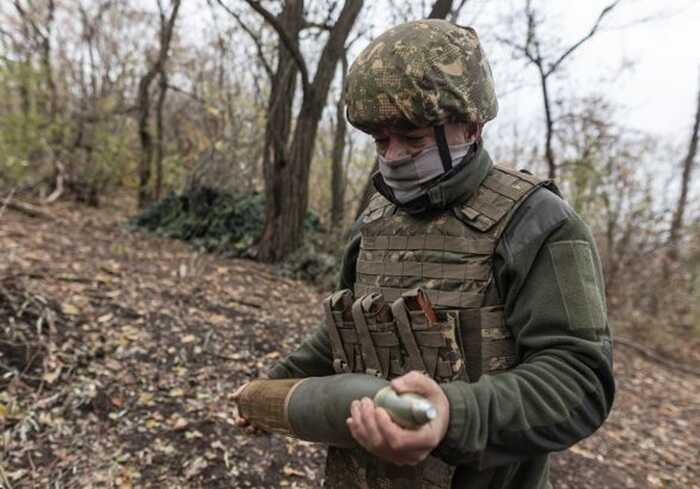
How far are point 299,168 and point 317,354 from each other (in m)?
5.90

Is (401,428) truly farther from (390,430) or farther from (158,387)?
(158,387)

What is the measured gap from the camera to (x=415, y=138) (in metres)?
1.22

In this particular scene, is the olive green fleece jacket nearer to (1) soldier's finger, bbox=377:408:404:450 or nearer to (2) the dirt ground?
(1) soldier's finger, bbox=377:408:404:450

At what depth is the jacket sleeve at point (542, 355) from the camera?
2.89 ft

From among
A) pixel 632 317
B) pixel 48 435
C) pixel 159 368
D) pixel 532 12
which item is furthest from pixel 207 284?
pixel 632 317

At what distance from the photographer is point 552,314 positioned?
100cm

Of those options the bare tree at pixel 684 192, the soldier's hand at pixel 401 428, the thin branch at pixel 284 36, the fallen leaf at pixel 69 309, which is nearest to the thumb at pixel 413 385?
the soldier's hand at pixel 401 428

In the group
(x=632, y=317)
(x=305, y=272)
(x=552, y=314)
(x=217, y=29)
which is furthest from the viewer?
(x=217, y=29)

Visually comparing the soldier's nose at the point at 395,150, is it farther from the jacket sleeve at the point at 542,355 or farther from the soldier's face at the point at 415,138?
the jacket sleeve at the point at 542,355

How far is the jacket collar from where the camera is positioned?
1.20 m

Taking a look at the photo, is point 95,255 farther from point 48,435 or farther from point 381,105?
point 381,105

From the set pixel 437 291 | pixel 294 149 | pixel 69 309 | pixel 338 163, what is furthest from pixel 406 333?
pixel 338 163

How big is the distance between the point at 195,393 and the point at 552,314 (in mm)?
3131

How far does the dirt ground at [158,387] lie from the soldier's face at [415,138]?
236cm
